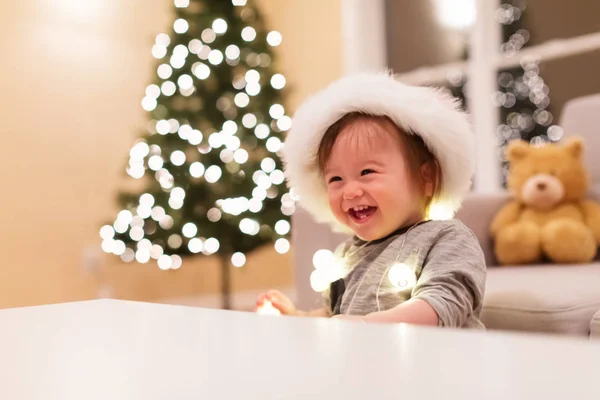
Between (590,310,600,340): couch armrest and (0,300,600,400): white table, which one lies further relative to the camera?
(590,310,600,340): couch armrest

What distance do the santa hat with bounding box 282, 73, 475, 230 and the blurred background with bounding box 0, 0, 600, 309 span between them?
2.12 m

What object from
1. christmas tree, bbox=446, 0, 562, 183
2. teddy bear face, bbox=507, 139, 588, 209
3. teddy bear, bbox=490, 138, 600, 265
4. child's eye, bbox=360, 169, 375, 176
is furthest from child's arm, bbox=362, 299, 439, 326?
christmas tree, bbox=446, 0, 562, 183

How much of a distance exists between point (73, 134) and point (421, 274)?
2.91 m

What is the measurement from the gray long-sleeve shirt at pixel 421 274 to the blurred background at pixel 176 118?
7.32ft

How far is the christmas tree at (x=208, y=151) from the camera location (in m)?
3.43

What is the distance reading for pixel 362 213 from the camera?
4.21 feet

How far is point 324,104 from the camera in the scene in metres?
1.33

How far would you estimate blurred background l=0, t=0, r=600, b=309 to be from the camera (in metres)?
3.40

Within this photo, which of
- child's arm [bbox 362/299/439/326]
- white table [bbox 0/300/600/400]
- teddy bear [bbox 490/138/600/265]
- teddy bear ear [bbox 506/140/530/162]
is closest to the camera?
white table [bbox 0/300/600/400]

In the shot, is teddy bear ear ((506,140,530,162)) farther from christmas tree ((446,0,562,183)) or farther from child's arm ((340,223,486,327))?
christmas tree ((446,0,562,183))

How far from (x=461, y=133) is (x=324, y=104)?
0.28m

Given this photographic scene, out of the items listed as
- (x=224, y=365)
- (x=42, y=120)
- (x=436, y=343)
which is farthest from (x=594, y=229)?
(x=42, y=120)

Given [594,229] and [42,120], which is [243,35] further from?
[594,229]

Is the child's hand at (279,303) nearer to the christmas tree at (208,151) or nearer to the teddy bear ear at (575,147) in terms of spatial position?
the teddy bear ear at (575,147)
